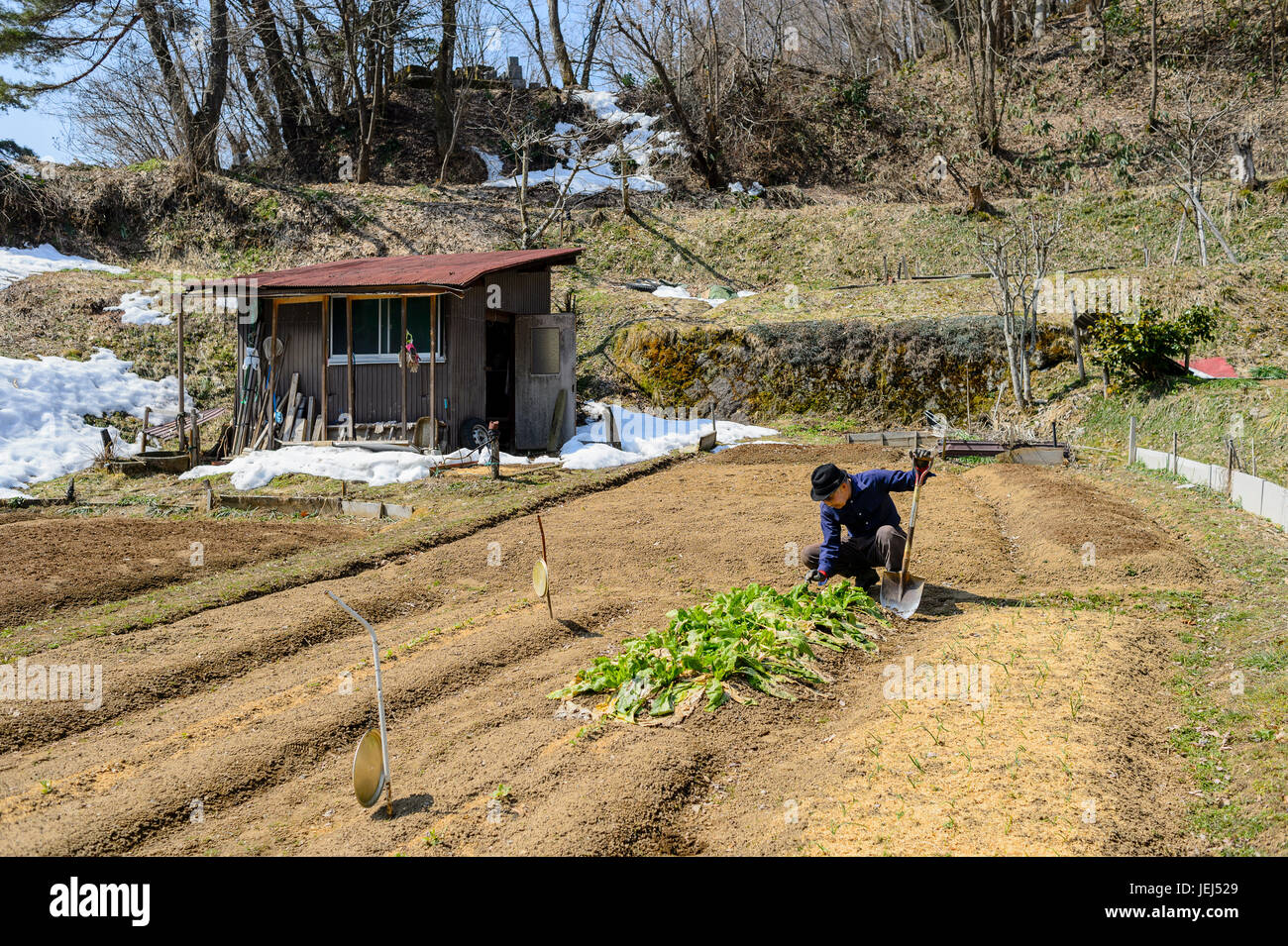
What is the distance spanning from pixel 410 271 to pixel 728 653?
14432 millimetres

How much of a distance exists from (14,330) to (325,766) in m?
23.4

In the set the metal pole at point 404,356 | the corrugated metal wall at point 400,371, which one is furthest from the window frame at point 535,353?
the metal pole at point 404,356

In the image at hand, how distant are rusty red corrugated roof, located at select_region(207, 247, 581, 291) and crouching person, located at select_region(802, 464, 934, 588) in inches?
424

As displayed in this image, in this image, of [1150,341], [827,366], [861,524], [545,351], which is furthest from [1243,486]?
[545,351]

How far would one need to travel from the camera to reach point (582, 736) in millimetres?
5512

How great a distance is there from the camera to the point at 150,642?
7.53m

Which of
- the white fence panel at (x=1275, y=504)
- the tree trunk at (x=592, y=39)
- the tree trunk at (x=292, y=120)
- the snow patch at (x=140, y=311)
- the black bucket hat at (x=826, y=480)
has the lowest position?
the white fence panel at (x=1275, y=504)

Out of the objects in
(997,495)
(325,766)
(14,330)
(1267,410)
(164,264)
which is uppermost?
(164,264)

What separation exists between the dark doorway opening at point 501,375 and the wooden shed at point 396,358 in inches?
12.8

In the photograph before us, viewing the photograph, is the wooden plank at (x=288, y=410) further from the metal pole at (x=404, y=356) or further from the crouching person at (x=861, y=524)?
the crouching person at (x=861, y=524)

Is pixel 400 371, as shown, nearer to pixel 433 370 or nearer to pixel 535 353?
pixel 433 370

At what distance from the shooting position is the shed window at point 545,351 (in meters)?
19.1

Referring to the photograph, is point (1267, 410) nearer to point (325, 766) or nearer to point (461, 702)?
point (461, 702)

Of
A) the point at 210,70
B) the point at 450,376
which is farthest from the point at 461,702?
the point at 210,70
